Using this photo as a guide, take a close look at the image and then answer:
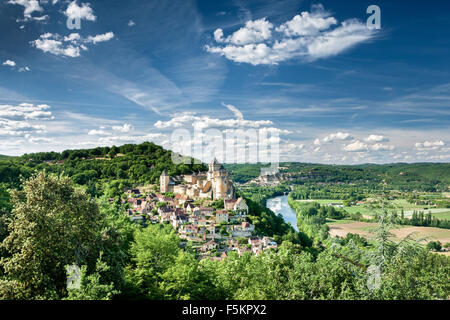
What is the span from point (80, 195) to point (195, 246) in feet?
79.6

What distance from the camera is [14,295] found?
7281 mm

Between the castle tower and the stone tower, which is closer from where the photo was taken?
the stone tower

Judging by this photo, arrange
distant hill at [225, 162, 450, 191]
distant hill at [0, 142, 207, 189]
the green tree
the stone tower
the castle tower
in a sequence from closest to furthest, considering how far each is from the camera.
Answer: the green tree → the stone tower → the castle tower → distant hill at [0, 142, 207, 189] → distant hill at [225, 162, 450, 191]

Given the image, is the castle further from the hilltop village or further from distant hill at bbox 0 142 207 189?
distant hill at bbox 0 142 207 189

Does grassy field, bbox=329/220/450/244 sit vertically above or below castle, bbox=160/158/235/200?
below

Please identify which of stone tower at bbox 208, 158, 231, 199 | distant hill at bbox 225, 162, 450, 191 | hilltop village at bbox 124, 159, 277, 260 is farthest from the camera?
distant hill at bbox 225, 162, 450, 191

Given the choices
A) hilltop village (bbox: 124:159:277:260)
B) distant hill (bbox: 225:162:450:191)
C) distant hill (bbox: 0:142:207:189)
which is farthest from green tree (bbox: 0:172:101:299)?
distant hill (bbox: 225:162:450:191)

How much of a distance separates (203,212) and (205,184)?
11407 millimetres

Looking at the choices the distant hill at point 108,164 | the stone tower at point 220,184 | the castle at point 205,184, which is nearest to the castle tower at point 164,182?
the castle at point 205,184

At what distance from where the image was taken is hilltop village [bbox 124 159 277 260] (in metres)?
33.0

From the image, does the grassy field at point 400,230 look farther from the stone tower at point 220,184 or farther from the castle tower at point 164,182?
the castle tower at point 164,182

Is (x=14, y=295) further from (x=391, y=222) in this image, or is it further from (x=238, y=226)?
(x=238, y=226)

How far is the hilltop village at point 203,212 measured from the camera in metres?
33.0
